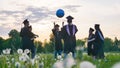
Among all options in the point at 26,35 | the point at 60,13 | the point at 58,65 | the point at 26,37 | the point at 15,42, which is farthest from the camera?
the point at 60,13

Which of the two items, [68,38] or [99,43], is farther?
[99,43]

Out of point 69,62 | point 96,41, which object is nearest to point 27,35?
point 96,41

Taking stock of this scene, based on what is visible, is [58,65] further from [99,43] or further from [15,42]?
[99,43]

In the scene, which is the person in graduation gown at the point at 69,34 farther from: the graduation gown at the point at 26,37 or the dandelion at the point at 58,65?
the dandelion at the point at 58,65

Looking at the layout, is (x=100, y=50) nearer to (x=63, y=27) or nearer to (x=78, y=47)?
(x=63, y=27)

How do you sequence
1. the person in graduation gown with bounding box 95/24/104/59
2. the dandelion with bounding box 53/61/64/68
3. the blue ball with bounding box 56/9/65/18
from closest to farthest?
the dandelion with bounding box 53/61/64/68 < the blue ball with bounding box 56/9/65/18 < the person in graduation gown with bounding box 95/24/104/59

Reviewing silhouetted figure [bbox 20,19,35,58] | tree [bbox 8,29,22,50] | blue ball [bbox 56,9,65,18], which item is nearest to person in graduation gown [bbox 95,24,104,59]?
blue ball [bbox 56,9,65,18]

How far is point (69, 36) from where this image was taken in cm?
1609

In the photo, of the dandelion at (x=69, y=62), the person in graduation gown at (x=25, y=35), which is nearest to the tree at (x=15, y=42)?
the person in graduation gown at (x=25, y=35)

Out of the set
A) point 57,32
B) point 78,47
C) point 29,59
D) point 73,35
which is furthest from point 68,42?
point 78,47

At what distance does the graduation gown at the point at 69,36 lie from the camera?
1578 centimetres

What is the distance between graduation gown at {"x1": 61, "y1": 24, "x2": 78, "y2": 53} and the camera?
15.8 m

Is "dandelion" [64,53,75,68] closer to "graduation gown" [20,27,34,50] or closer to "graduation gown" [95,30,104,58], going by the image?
"graduation gown" [20,27,34,50]

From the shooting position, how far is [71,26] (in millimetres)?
15820
